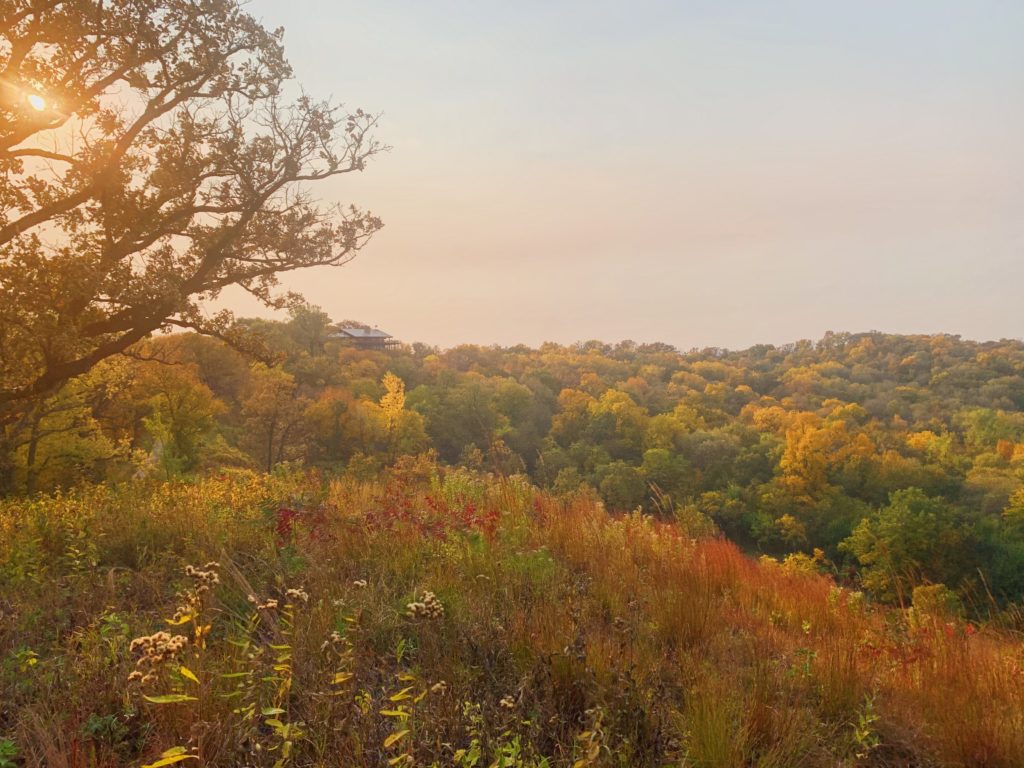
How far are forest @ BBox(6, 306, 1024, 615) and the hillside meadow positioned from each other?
3.09ft

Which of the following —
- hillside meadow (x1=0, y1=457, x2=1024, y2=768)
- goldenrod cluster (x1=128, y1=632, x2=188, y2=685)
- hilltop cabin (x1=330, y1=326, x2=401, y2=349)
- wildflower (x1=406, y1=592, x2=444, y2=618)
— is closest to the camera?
goldenrod cluster (x1=128, y1=632, x2=188, y2=685)

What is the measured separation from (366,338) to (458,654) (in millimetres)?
90799

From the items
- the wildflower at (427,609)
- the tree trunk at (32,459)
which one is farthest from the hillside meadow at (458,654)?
the tree trunk at (32,459)

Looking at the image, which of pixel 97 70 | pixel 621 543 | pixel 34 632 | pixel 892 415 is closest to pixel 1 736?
pixel 34 632

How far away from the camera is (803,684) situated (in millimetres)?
2805

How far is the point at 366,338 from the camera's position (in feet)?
296

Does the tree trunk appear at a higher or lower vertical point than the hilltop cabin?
lower

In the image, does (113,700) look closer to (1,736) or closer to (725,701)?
(1,736)

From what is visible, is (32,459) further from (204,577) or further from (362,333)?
(362,333)

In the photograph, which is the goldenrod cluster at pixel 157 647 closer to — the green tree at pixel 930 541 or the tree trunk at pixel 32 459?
the tree trunk at pixel 32 459

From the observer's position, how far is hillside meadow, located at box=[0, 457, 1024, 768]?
87.9 inches

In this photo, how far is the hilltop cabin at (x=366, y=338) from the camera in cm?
8694

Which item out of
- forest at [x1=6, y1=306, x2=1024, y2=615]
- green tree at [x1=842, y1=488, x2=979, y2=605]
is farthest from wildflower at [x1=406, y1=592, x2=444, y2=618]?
green tree at [x1=842, y1=488, x2=979, y2=605]

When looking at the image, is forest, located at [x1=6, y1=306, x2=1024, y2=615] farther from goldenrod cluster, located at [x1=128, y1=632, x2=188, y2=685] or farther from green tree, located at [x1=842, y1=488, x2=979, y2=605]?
goldenrod cluster, located at [x1=128, y1=632, x2=188, y2=685]
